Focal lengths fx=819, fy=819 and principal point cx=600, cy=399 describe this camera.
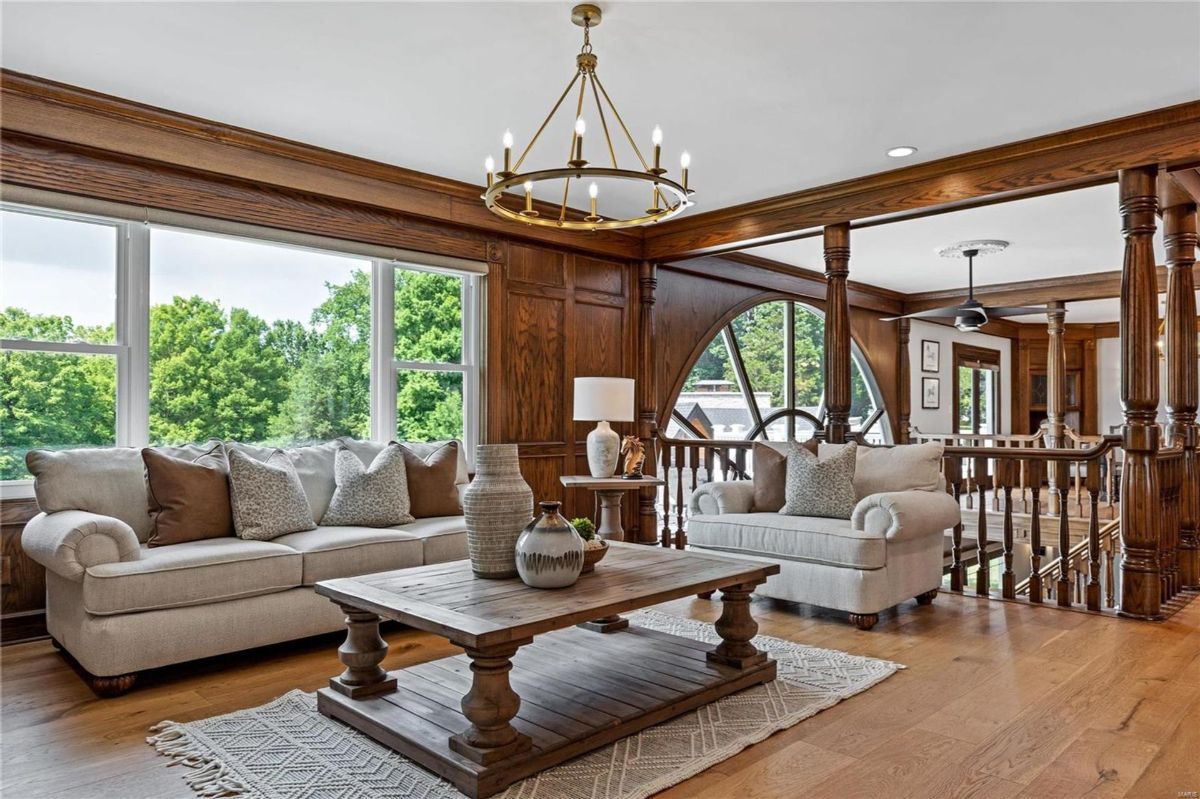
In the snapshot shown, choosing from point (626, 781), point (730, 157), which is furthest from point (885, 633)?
point (730, 157)

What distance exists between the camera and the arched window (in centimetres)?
751

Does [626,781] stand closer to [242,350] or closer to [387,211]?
→ [242,350]

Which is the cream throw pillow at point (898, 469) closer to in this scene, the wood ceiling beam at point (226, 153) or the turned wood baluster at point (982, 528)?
the turned wood baluster at point (982, 528)

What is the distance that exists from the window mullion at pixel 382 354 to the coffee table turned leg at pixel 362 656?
245cm

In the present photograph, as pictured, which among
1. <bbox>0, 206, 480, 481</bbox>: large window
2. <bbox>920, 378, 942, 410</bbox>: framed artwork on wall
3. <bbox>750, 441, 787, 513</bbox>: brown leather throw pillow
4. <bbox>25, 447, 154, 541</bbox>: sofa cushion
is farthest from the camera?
<bbox>920, 378, 942, 410</bbox>: framed artwork on wall

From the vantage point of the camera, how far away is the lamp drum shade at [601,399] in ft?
17.1

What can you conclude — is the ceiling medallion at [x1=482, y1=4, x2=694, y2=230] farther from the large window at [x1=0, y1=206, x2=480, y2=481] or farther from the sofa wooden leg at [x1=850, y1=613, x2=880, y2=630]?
the sofa wooden leg at [x1=850, y1=613, x2=880, y2=630]

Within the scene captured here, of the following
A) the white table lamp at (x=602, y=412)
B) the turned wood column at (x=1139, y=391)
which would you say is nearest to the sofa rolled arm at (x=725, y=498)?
the white table lamp at (x=602, y=412)

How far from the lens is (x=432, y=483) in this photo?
4391 millimetres

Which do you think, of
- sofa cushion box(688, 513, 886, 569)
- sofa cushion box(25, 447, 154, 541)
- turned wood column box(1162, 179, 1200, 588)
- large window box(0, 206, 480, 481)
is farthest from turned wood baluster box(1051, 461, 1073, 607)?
sofa cushion box(25, 447, 154, 541)

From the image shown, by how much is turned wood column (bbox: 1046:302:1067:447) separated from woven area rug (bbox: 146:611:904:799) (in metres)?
7.54

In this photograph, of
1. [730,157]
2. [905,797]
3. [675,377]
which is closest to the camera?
[905,797]

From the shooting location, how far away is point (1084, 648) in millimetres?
3529

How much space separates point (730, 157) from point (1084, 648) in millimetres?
3022
